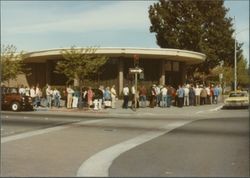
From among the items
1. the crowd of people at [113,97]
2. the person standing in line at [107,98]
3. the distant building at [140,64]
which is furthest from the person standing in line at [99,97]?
the distant building at [140,64]

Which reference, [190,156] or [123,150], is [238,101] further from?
[190,156]

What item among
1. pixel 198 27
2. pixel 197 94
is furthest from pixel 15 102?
pixel 198 27

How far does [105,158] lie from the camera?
419 inches

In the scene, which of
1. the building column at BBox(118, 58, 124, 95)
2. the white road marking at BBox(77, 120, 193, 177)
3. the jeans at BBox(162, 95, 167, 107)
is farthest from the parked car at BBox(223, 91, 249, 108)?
the white road marking at BBox(77, 120, 193, 177)

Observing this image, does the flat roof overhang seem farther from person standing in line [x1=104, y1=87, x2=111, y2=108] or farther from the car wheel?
the car wheel

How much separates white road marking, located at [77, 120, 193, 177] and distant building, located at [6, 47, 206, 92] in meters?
26.4

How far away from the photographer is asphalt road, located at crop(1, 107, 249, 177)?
9.32 metres

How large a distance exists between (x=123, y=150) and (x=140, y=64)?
1280 inches

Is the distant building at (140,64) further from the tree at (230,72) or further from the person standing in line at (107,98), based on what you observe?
the tree at (230,72)

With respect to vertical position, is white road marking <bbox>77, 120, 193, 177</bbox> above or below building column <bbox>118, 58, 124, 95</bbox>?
below

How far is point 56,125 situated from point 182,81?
30627 millimetres

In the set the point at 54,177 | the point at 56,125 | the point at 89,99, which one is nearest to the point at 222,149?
the point at 54,177

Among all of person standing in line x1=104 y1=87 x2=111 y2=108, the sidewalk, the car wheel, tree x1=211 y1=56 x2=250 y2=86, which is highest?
tree x1=211 y1=56 x2=250 y2=86

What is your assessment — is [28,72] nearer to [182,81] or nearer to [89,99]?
[182,81]
